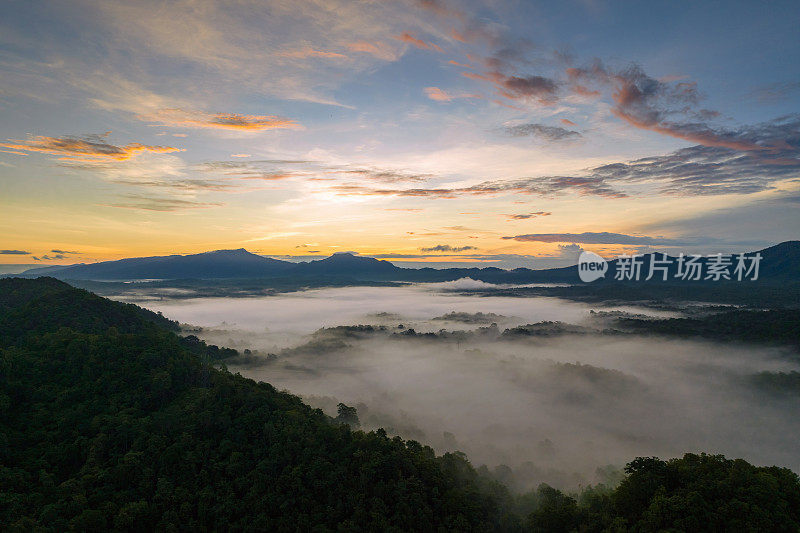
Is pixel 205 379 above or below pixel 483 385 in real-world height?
above

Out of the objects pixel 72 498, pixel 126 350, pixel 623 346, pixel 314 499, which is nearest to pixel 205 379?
pixel 126 350

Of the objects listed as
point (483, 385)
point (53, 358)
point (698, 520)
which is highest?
point (53, 358)

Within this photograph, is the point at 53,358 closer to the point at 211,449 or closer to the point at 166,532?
the point at 211,449

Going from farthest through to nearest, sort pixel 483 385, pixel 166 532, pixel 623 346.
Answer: pixel 623 346 → pixel 483 385 → pixel 166 532

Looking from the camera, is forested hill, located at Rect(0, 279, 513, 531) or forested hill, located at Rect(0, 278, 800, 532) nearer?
forested hill, located at Rect(0, 278, 800, 532)

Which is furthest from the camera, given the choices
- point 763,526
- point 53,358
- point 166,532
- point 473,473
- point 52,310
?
point 52,310

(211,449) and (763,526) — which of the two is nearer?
(763,526)

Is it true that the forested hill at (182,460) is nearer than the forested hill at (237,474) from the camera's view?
No

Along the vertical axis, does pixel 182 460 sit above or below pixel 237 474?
above
